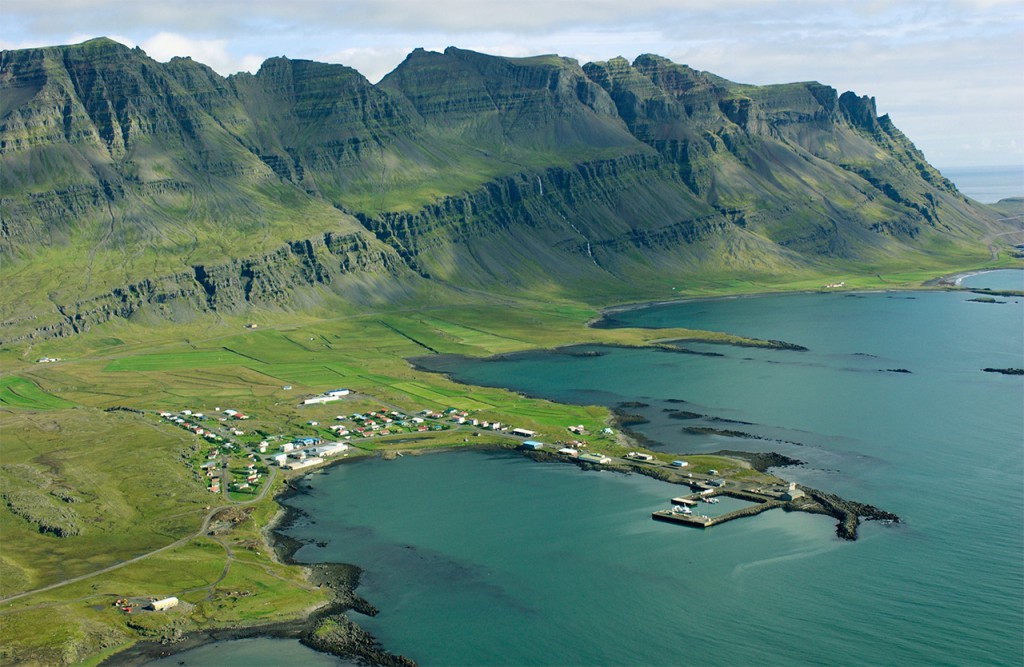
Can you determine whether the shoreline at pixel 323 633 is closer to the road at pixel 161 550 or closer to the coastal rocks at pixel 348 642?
the coastal rocks at pixel 348 642

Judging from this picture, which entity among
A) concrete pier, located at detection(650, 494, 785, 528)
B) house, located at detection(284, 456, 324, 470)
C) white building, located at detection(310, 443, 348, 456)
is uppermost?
concrete pier, located at detection(650, 494, 785, 528)

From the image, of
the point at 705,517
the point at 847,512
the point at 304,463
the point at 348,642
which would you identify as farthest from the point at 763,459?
the point at 348,642

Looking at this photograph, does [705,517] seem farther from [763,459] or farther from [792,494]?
[763,459]

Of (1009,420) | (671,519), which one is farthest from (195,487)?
(1009,420)

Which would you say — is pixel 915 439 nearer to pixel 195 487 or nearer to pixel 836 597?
pixel 836 597

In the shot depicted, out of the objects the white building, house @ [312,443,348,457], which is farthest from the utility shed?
the white building

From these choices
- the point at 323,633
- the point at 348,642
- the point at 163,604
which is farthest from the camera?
the point at 163,604

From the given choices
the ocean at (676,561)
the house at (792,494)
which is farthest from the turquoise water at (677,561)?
the house at (792,494)

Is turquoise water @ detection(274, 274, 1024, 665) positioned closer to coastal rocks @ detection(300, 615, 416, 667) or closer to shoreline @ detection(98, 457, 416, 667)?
coastal rocks @ detection(300, 615, 416, 667)
